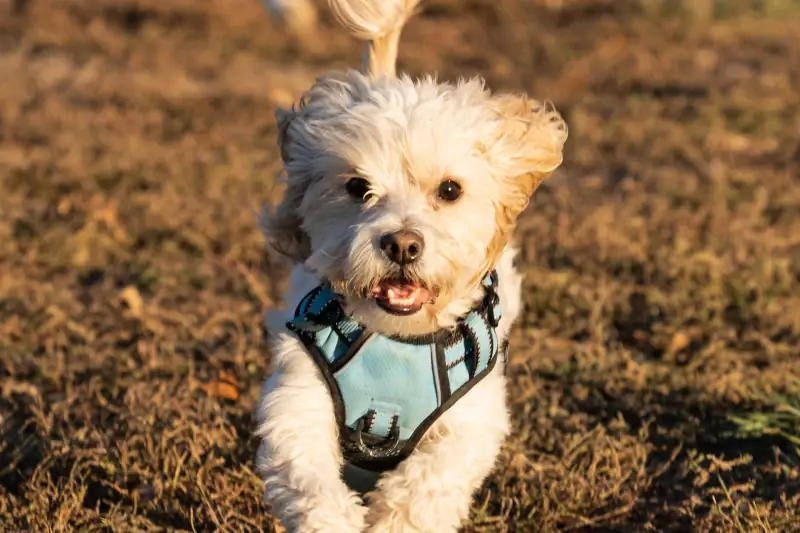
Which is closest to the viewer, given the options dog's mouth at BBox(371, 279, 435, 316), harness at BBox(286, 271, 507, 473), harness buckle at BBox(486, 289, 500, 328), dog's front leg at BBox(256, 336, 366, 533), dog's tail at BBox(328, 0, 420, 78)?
dog's front leg at BBox(256, 336, 366, 533)

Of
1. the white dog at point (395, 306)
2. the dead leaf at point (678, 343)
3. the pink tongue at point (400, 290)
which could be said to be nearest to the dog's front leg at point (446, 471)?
the white dog at point (395, 306)

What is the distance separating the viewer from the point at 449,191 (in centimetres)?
350

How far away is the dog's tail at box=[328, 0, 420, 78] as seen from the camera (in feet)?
13.3

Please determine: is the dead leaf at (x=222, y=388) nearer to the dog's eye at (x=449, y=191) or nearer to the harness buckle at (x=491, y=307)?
the harness buckle at (x=491, y=307)

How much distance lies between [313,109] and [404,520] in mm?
1277

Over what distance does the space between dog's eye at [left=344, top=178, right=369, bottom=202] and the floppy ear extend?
40 cm

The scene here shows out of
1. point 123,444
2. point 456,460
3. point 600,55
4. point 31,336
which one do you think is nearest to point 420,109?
point 456,460

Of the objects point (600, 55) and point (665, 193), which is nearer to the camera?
point (665, 193)

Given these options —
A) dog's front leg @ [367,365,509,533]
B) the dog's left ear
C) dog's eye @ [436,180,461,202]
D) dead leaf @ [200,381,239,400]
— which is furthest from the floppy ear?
dead leaf @ [200,381,239,400]

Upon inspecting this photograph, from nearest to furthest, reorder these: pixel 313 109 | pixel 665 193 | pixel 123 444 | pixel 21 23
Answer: pixel 313 109
pixel 123 444
pixel 665 193
pixel 21 23

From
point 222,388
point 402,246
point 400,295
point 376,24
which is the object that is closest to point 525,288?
point 222,388

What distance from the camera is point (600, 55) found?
11.2 metres

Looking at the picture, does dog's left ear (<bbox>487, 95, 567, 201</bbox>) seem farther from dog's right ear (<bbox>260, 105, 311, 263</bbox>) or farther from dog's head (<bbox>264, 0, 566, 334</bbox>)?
dog's right ear (<bbox>260, 105, 311, 263</bbox>)

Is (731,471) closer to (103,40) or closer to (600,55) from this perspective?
(600,55)
